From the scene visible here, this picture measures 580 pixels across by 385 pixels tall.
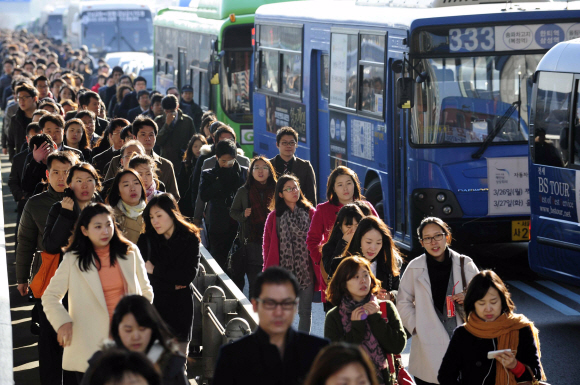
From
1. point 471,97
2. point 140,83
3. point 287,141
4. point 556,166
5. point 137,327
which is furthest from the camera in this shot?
point 140,83

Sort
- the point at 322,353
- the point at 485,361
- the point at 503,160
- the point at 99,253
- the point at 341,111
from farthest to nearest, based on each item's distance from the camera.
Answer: the point at 341,111 < the point at 503,160 < the point at 99,253 < the point at 485,361 < the point at 322,353

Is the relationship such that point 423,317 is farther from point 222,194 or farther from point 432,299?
point 222,194

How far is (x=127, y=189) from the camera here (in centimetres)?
739

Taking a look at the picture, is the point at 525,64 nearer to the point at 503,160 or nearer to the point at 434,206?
the point at 503,160

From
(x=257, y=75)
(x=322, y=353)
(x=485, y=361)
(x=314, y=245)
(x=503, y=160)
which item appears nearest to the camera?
(x=322, y=353)

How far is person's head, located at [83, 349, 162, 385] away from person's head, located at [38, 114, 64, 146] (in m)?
7.13

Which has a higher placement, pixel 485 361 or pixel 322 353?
pixel 322 353

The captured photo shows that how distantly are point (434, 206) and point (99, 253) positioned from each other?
5533 millimetres

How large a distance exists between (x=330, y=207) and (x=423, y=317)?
6.51 ft

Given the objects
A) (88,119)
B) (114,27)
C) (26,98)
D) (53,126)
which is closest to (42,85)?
(26,98)

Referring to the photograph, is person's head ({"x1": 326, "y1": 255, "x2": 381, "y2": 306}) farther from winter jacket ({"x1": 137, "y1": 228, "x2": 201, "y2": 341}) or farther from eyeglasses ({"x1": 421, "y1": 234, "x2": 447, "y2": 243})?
winter jacket ({"x1": 137, "y1": 228, "x2": 201, "y2": 341})

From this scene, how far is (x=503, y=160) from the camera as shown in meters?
10.9

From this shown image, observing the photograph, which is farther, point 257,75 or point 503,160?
point 257,75

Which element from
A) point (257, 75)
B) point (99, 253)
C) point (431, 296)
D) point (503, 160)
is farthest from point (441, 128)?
point (257, 75)
